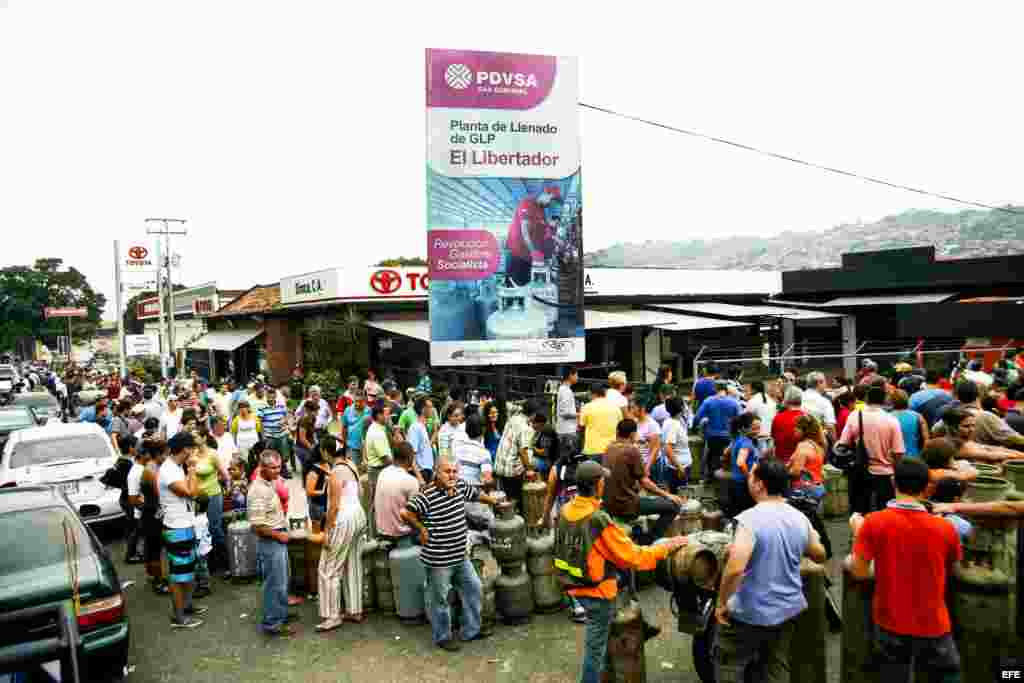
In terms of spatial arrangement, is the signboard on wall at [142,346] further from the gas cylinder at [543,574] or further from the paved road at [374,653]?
the gas cylinder at [543,574]

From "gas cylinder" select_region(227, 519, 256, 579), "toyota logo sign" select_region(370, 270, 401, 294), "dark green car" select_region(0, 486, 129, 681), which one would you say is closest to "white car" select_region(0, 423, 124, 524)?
"gas cylinder" select_region(227, 519, 256, 579)

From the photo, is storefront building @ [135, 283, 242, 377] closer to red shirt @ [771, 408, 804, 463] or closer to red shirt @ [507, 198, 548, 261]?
red shirt @ [507, 198, 548, 261]

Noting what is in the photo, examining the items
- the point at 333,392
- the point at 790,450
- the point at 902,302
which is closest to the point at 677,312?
the point at 902,302

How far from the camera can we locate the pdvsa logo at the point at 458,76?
376 inches

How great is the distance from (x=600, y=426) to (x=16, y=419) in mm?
14097

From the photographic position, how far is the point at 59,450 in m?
9.93

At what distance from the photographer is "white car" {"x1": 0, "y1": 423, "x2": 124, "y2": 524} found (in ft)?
29.4

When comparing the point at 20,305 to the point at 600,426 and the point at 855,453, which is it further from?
the point at 855,453

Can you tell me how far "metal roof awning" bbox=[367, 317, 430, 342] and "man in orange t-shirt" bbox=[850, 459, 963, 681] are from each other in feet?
53.7

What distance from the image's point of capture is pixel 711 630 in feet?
14.4

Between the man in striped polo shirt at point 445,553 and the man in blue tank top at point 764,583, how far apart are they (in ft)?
7.96

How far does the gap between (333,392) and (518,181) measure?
11.9 metres

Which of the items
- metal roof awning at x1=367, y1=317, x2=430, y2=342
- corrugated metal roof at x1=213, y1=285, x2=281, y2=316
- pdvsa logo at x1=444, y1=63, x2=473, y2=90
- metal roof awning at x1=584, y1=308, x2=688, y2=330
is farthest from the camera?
corrugated metal roof at x1=213, y1=285, x2=281, y2=316

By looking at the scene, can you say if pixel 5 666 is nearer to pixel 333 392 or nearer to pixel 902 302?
pixel 333 392
